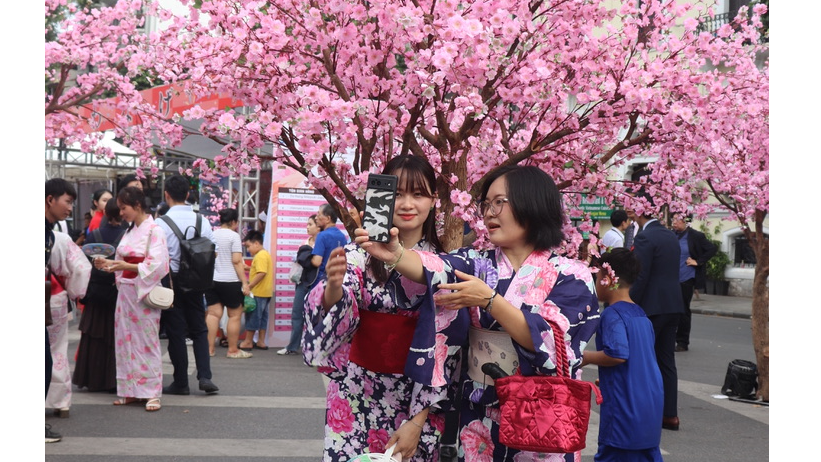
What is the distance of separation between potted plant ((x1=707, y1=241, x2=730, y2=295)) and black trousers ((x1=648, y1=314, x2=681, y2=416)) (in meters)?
15.4

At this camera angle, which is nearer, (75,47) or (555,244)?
(555,244)

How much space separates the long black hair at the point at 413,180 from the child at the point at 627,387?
5.21 feet

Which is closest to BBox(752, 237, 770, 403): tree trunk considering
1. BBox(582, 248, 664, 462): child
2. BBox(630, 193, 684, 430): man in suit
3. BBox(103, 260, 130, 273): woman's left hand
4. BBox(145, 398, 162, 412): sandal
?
BBox(630, 193, 684, 430): man in suit

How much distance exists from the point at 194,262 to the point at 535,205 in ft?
16.3

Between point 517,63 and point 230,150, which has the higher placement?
point 517,63

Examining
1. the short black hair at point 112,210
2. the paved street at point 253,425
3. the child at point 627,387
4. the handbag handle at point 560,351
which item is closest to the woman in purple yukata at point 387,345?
the handbag handle at point 560,351

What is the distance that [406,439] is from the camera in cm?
275

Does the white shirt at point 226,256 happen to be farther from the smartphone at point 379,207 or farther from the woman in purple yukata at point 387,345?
the smartphone at point 379,207

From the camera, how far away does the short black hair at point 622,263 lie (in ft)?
15.5

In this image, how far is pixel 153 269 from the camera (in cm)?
647

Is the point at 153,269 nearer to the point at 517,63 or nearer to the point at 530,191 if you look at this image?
the point at 517,63

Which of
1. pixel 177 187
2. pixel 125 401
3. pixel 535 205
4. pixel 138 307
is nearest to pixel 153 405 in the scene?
pixel 125 401
